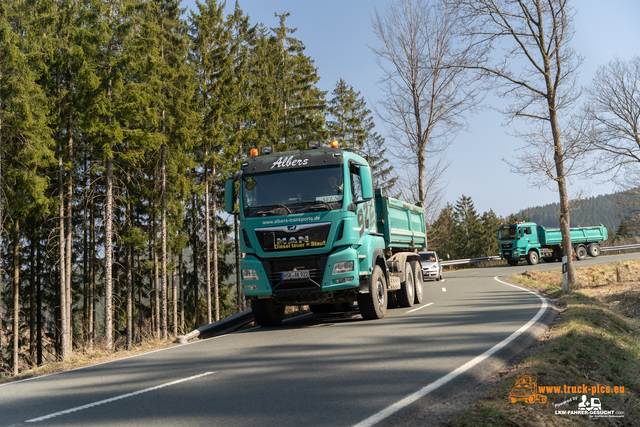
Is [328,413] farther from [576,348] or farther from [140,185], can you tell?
[140,185]

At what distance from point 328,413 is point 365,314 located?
21.6 ft

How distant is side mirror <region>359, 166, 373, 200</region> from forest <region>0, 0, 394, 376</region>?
260 inches

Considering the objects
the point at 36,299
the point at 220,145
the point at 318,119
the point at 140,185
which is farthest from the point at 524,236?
the point at 36,299

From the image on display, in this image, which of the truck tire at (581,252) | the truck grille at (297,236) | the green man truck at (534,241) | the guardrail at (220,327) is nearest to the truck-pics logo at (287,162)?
the truck grille at (297,236)

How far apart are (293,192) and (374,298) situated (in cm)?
295

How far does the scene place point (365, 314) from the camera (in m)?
10.8

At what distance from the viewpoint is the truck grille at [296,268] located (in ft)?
31.7

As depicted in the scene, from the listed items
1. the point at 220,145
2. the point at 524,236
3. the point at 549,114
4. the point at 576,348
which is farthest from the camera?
the point at 524,236

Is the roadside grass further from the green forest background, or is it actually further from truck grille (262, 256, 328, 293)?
the green forest background

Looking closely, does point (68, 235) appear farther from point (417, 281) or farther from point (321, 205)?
point (321, 205)

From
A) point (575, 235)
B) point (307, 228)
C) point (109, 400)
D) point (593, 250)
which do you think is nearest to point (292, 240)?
point (307, 228)

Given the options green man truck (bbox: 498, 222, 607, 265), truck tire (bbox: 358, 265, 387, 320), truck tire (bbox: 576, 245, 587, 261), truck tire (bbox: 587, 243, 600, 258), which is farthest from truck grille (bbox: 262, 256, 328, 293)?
truck tire (bbox: 587, 243, 600, 258)

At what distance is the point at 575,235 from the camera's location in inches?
1591

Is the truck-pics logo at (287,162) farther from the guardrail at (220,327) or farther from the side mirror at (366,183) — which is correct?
the guardrail at (220,327)
